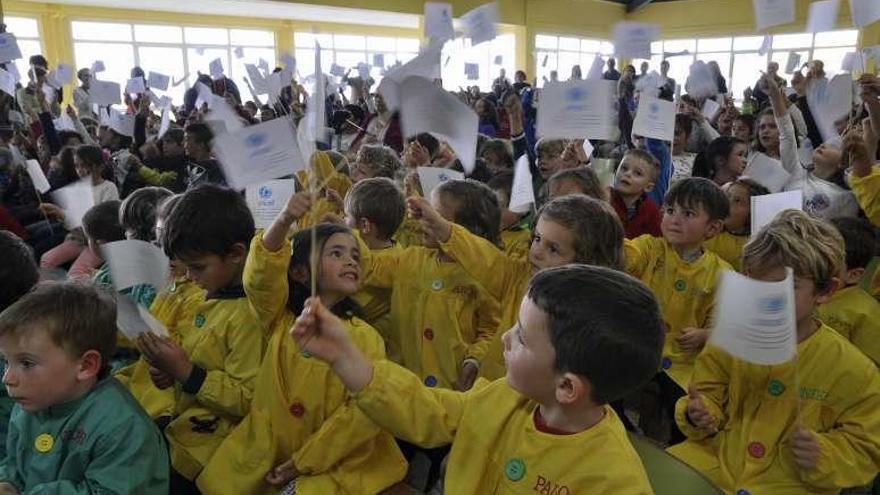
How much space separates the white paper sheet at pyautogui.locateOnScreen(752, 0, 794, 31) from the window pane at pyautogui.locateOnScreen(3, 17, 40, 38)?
1424cm

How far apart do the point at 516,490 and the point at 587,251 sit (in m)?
0.80

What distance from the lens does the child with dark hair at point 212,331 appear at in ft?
5.32

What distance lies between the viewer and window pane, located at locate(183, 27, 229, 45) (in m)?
15.3

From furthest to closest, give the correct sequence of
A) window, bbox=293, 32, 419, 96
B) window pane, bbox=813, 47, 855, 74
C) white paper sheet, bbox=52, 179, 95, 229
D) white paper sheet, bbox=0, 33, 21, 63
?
window, bbox=293, 32, 419, 96 → window pane, bbox=813, 47, 855, 74 → white paper sheet, bbox=0, 33, 21, 63 → white paper sheet, bbox=52, 179, 95, 229

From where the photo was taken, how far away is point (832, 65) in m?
15.5

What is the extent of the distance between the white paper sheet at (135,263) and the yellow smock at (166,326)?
246 millimetres

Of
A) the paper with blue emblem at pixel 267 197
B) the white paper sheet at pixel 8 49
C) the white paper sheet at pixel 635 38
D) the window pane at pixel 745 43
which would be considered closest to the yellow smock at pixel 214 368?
the paper with blue emblem at pixel 267 197

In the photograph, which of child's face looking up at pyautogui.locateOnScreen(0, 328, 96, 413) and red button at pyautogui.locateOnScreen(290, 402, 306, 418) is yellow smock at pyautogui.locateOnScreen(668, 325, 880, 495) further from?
child's face looking up at pyautogui.locateOnScreen(0, 328, 96, 413)

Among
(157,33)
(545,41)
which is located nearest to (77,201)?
(157,33)

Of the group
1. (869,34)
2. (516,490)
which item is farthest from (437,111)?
(869,34)

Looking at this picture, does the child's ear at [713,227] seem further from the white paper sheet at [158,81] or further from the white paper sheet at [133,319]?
the white paper sheet at [158,81]

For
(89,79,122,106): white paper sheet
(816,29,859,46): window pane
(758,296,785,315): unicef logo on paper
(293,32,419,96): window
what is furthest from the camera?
(293,32,419,96): window

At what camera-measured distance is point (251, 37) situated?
16.3 metres

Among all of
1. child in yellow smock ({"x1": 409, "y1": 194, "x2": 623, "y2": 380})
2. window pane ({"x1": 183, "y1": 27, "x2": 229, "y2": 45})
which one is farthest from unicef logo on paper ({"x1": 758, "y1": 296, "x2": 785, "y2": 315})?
window pane ({"x1": 183, "y1": 27, "x2": 229, "y2": 45})
